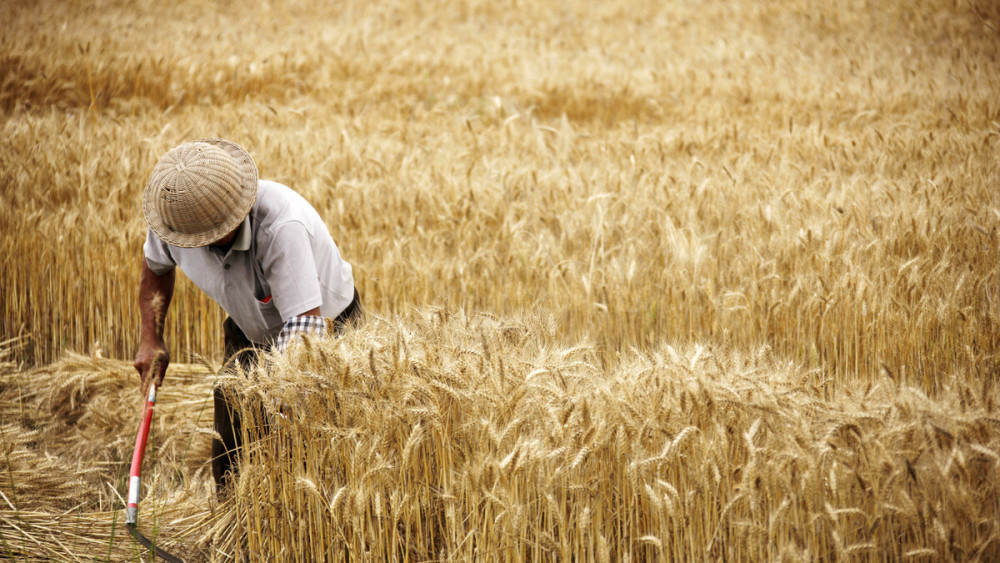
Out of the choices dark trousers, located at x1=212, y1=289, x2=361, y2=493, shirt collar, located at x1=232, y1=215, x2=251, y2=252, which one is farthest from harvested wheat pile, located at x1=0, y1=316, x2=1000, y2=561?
shirt collar, located at x1=232, y1=215, x2=251, y2=252

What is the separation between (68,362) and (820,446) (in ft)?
13.0

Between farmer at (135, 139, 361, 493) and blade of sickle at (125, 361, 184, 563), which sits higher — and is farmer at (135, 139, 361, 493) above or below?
above

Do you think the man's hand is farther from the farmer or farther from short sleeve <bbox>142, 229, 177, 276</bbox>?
short sleeve <bbox>142, 229, 177, 276</bbox>

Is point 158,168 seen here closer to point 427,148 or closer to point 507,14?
point 427,148

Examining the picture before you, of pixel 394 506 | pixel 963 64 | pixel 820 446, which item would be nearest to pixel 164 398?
pixel 394 506

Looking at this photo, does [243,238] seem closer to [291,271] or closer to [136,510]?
[291,271]

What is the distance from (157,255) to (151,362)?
1.44 feet

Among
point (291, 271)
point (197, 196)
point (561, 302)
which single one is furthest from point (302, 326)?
point (561, 302)

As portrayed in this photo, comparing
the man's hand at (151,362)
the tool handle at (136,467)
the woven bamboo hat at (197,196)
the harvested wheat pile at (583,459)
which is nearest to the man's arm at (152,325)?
the man's hand at (151,362)

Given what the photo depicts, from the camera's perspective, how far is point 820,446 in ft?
6.04

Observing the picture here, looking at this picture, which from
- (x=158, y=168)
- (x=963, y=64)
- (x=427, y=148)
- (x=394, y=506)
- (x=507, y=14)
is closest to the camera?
(x=394, y=506)

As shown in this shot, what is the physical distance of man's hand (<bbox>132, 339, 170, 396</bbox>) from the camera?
8.95 feet

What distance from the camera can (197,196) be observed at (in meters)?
2.28

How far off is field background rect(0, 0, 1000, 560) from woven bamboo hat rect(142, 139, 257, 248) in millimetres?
572
